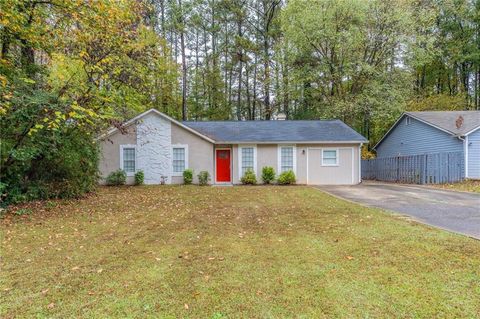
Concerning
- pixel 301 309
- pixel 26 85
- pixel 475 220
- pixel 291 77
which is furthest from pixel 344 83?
pixel 301 309

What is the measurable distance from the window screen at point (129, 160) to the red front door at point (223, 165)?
4.60 m

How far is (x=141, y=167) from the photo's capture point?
15.6 m

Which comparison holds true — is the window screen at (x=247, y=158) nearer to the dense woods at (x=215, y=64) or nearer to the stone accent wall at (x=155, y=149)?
the stone accent wall at (x=155, y=149)

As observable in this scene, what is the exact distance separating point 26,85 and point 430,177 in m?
18.8

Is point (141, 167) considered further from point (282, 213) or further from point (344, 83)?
point (344, 83)

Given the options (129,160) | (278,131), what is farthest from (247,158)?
(129,160)

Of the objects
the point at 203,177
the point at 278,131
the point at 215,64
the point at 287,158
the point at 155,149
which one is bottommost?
the point at 203,177

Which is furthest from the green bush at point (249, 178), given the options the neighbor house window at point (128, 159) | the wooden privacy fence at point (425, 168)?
the wooden privacy fence at point (425, 168)

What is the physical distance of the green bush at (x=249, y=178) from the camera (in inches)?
626

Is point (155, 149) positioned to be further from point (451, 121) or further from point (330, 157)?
point (451, 121)

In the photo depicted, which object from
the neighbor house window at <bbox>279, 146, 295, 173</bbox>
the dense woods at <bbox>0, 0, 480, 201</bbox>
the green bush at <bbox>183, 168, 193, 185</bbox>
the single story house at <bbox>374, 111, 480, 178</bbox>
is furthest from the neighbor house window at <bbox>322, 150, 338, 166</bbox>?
the green bush at <bbox>183, 168, 193, 185</bbox>

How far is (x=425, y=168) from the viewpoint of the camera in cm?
1647

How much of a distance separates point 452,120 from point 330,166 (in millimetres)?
8424

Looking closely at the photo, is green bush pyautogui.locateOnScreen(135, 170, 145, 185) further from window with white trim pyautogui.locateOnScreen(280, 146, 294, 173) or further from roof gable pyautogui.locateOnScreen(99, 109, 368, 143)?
window with white trim pyautogui.locateOnScreen(280, 146, 294, 173)
